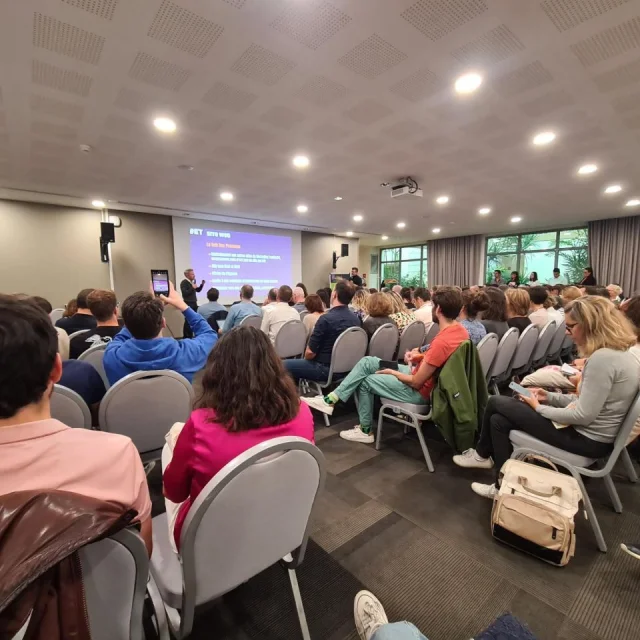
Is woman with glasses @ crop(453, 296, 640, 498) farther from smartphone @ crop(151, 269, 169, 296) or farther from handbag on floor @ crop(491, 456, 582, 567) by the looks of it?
smartphone @ crop(151, 269, 169, 296)

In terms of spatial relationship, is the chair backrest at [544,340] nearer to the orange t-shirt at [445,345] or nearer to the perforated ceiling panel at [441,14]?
the orange t-shirt at [445,345]

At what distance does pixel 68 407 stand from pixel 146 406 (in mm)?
327

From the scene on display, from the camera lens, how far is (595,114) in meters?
3.34

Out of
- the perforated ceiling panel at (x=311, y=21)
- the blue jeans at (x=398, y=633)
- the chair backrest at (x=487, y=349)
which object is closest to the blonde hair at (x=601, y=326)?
the chair backrest at (x=487, y=349)

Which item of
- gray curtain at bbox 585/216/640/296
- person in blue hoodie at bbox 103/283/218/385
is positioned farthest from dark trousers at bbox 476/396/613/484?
gray curtain at bbox 585/216/640/296

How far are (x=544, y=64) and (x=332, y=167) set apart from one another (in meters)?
2.82

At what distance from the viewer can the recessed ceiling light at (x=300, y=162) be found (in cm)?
451

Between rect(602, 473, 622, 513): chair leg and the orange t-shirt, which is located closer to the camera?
rect(602, 473, 622, 513): chair leg

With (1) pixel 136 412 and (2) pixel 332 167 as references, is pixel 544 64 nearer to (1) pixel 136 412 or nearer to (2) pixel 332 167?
(2) pixel 332 167

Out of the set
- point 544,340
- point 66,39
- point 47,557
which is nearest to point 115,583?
point 47,557

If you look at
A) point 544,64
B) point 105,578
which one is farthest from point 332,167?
point 105,578

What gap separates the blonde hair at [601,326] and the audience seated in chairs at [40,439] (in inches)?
83.8

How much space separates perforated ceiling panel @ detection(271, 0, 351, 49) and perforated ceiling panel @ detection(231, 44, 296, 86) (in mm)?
251

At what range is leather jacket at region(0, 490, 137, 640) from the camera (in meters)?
0.44
